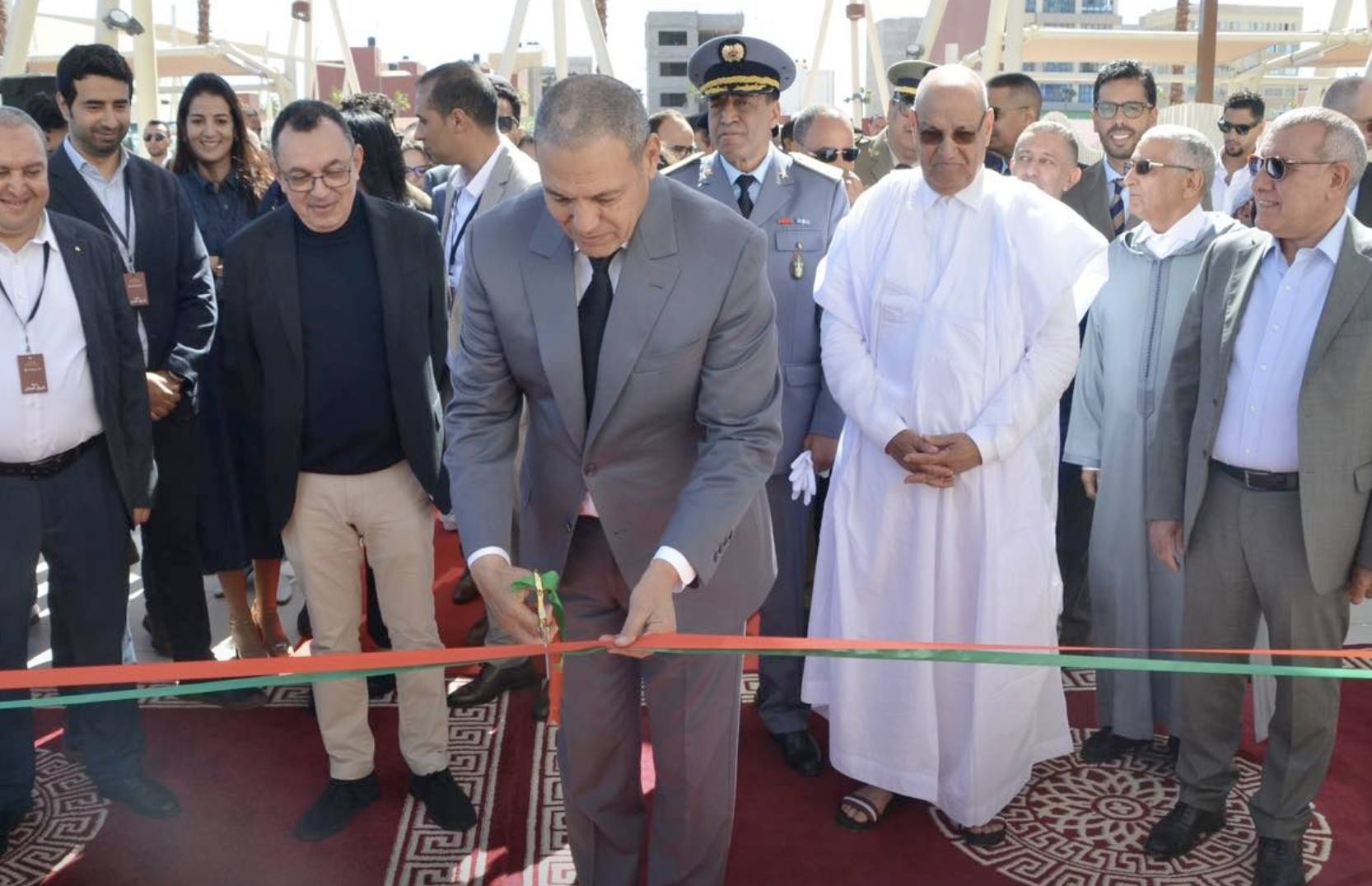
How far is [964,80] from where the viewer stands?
11.2ft

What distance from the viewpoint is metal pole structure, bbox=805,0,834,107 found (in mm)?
36906

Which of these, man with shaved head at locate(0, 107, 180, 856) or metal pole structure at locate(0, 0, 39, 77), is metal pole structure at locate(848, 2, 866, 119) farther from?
man with shaved head at locate(0, 107, 180, 856)

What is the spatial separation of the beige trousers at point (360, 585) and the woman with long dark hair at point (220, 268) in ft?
3.46

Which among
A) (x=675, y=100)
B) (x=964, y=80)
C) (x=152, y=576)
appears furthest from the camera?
(x=675, y=100)

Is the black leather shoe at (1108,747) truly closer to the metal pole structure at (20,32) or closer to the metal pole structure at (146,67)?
the metal pole structure at (146,67)

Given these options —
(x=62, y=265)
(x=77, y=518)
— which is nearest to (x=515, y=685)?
(x=77, y=518)

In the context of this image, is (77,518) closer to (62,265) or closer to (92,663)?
(92,663)

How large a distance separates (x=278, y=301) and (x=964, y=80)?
207 centimetres

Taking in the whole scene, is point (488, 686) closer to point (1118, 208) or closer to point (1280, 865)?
point (1280, 865)

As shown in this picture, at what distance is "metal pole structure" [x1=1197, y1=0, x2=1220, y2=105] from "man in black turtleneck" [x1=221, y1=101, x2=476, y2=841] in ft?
34.6

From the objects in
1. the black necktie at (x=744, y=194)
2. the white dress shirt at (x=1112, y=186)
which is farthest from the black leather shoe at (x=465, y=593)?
the white dress shirt at (x=1112, y=186)

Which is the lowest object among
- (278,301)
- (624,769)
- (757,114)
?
(624,769)

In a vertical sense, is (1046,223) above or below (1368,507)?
above

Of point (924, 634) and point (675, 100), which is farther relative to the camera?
point (675, 100)
